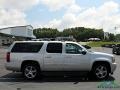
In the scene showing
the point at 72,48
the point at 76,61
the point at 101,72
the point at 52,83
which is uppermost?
the point at 72,48

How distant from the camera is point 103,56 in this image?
15.5 meters

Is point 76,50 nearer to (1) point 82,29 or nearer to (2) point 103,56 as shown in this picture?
(2) point 103,56

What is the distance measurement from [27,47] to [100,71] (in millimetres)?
3514

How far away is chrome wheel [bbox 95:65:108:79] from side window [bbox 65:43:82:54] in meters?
1.16

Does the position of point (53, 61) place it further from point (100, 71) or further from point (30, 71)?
point (100, 71)

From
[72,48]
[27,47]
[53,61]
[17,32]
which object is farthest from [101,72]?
[17,32]

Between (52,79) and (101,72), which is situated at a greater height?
(101,72)

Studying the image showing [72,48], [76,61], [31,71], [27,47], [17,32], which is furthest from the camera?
[17,32]

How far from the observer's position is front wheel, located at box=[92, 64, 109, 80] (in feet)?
50.9

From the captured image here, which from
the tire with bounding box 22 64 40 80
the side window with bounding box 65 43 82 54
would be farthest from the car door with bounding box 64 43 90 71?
the tire with bounding box 22 64 40 80

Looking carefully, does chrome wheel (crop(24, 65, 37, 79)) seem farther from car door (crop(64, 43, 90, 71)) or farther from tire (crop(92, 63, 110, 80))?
tire (crop(92, 63, 110, 80))

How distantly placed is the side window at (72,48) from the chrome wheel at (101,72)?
3.81 ft

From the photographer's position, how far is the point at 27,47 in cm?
1577

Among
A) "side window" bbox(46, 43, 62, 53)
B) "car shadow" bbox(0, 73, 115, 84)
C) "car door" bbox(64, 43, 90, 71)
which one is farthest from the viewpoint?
"side window" bbox(46, 43, 62, 53)
